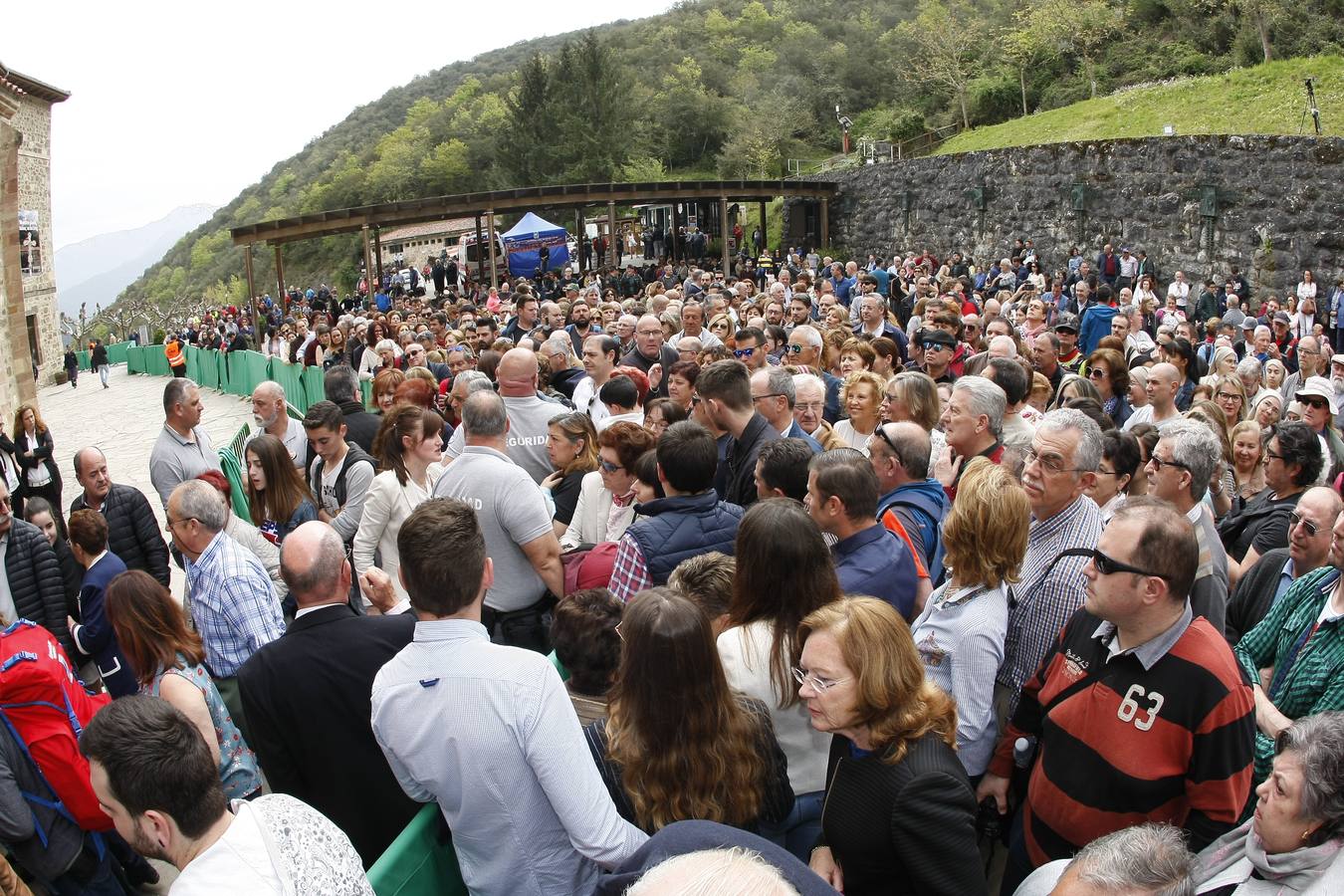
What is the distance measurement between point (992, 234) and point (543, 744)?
24.2 metres

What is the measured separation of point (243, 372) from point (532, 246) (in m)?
10.5

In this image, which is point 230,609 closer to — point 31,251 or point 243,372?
point 243,372

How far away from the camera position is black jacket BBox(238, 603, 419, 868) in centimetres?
304

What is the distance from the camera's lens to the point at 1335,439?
6.04m

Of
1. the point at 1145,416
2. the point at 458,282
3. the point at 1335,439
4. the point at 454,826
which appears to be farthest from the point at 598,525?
the point at 458,282

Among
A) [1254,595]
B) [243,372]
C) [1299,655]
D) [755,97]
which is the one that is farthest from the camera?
[755,97]

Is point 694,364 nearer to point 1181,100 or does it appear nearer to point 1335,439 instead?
point 1335,439

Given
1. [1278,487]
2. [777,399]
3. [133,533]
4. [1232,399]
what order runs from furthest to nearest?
[1232,399] → [133,533] → [777,399] → [1278,487]

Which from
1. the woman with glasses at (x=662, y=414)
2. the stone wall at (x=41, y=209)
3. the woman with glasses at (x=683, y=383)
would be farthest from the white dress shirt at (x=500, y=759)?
the stone wall at (x=41, y=209)

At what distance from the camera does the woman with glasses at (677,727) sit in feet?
8.30

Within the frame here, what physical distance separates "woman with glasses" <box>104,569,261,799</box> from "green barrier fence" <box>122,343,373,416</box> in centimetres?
Answer: 766

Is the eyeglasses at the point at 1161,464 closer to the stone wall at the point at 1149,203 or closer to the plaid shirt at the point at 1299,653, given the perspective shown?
the plaid shirt at the point at 1299,653

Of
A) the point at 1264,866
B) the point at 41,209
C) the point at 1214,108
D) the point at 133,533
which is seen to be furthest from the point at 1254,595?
the point at 41,209

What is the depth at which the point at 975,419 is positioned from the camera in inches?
189
